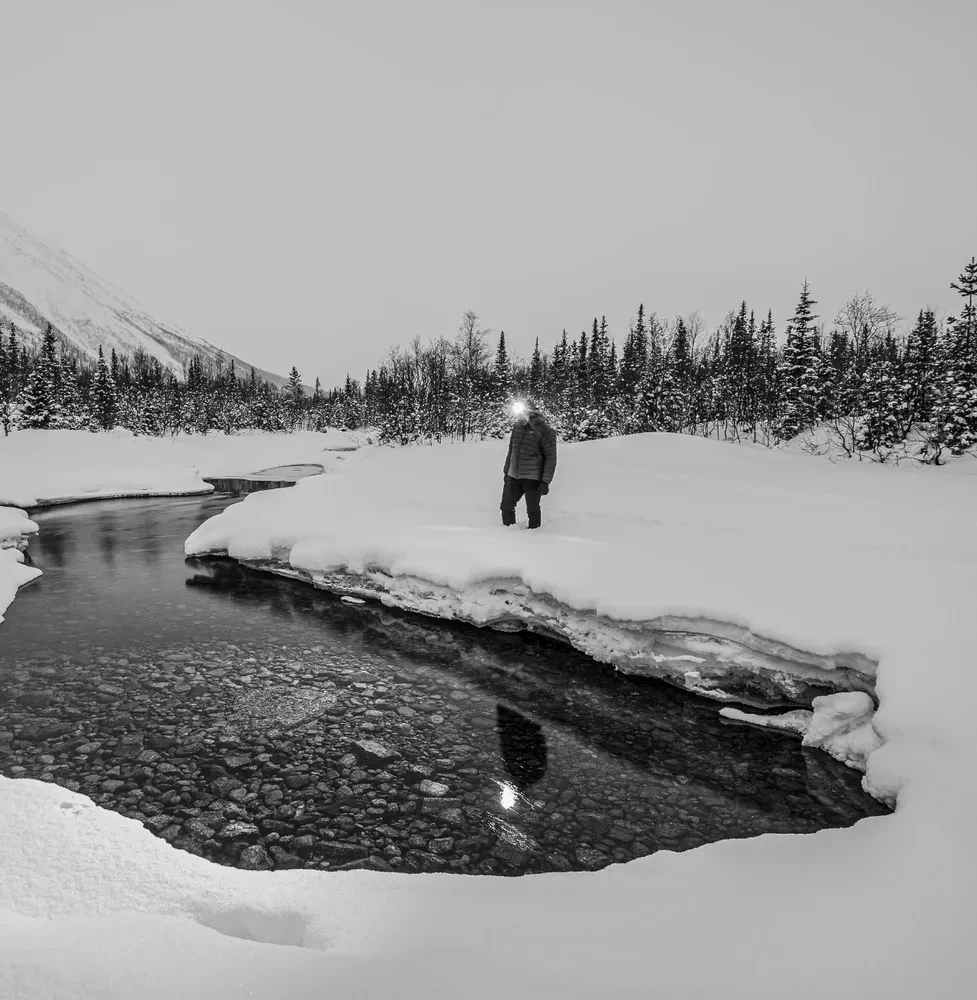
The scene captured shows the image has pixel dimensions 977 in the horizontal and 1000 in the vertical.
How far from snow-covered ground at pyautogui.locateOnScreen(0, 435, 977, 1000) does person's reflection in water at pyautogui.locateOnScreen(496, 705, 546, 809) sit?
1377mm

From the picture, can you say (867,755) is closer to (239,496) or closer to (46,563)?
(46,563)

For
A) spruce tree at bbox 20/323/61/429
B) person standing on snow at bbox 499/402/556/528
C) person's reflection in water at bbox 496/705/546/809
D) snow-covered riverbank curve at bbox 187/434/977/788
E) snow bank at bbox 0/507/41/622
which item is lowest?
person's reflection in water at bbox 496/705/546/809

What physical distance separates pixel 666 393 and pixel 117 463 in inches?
1102

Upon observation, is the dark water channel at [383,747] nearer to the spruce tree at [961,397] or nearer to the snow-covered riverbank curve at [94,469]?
the snow-covered riverbank curve at [94,469]

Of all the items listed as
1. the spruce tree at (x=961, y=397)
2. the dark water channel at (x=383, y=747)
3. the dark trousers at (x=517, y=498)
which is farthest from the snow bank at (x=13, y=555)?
the spruce tree at (x=961, y=397)

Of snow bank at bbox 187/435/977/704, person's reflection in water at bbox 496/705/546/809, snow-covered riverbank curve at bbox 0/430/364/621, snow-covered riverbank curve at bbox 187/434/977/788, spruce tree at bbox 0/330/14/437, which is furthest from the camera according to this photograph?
spruce tree at bbox 0/330/14/437

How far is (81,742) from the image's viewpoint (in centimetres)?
518

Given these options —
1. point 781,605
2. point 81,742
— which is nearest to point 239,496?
point 81,742

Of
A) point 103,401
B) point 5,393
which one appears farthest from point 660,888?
point 103,401

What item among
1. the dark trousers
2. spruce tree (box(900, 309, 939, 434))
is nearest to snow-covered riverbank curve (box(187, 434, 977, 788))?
the dark trousers

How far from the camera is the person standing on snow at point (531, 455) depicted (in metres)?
9.33

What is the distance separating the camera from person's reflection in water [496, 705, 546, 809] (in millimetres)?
4835

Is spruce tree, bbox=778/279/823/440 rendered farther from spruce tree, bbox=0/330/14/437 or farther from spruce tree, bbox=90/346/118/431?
spruce tree, bbox=90/346/118/431

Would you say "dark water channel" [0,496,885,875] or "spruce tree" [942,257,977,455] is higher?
"spruce tree" [942,257,977,455]
